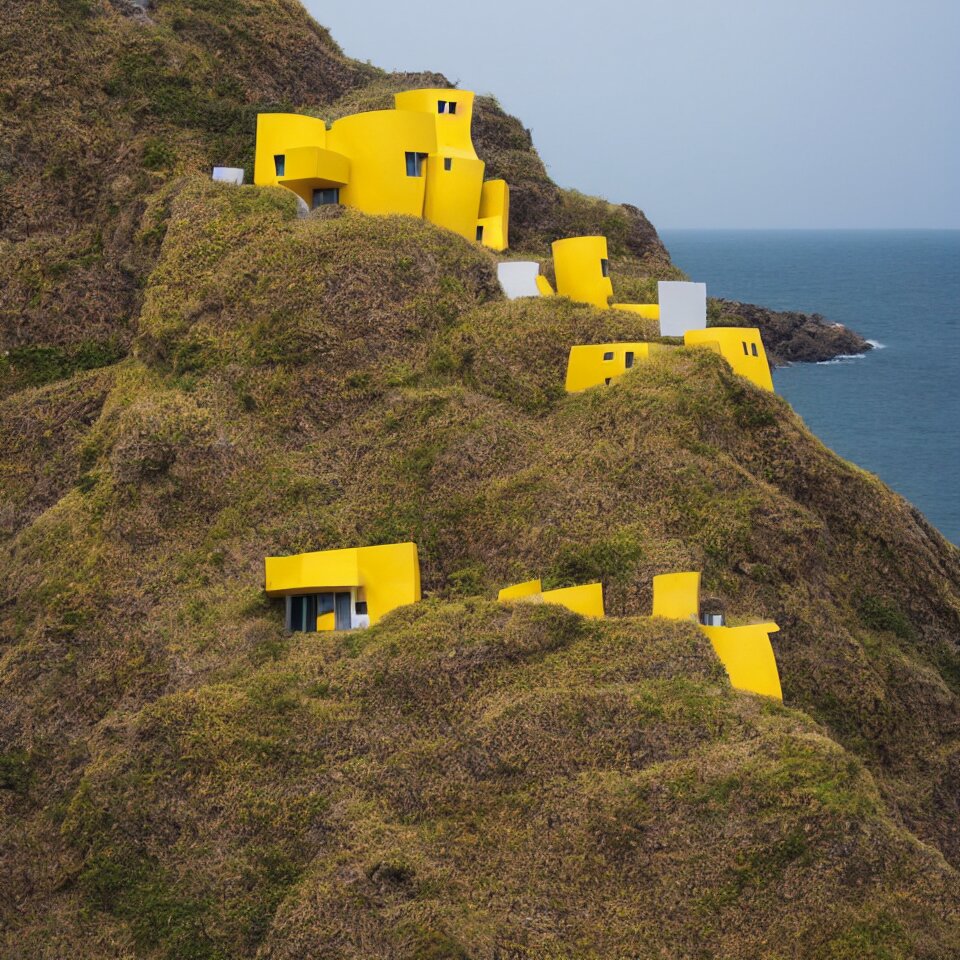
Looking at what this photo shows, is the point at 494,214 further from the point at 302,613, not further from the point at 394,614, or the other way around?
the point at 394,614

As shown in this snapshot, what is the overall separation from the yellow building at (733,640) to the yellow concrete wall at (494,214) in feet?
50.2

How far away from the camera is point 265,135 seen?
35.2 metres

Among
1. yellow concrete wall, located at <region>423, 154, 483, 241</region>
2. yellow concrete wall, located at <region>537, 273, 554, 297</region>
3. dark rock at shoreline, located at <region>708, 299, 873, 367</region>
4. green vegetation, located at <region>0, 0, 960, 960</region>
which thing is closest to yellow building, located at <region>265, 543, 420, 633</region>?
green vegetation, located at <region>0, 0, 960, 960</region>

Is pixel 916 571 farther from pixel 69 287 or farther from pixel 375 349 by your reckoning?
pixel 69 287

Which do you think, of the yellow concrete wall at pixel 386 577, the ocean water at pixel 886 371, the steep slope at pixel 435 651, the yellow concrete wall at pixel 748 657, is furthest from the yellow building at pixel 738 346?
the ocean water at pixel 886 371

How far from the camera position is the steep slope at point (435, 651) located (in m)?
20.4

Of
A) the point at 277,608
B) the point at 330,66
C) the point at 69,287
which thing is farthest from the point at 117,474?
the point at 330,66

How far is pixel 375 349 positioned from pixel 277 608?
681 centimetres

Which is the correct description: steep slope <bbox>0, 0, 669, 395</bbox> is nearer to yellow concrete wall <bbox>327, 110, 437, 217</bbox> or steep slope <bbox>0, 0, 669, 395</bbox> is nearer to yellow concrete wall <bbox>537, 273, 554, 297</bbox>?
yellow concrete wall <bbox>327, 110, 437, 217</bbox>

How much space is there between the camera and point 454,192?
35.9m

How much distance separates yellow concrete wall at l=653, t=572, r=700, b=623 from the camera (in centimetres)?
2470

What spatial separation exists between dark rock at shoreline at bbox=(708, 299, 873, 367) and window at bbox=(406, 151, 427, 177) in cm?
3021

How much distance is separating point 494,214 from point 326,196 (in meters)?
5.25

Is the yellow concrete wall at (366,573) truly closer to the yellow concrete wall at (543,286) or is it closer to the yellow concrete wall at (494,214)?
the yellow concrete wall at (543,286)
